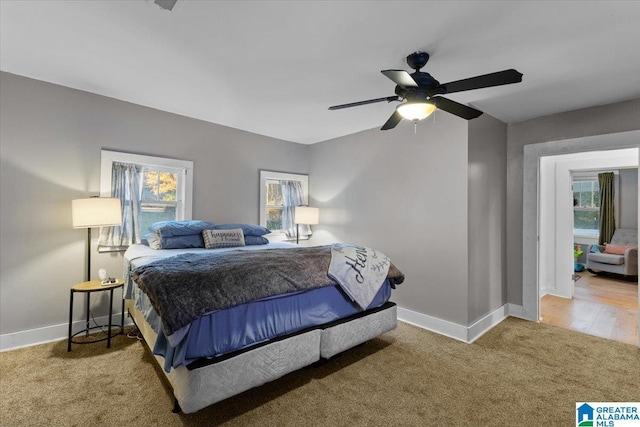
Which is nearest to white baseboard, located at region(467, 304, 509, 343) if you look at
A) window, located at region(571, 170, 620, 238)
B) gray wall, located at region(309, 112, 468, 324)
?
gray wall, located at region(309, 112, 468, 324)

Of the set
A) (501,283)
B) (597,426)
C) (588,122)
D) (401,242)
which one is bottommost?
(597,426)

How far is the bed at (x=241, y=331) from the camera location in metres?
1.66

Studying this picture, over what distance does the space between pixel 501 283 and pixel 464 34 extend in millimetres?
3070

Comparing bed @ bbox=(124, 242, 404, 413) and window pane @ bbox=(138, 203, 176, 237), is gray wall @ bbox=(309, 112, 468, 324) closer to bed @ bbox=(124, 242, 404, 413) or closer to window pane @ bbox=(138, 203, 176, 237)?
bed @ bbox=(124, 242, 404, 413)

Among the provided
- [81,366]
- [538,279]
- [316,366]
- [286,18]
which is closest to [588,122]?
[538,279]

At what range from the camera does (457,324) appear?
3145 mm

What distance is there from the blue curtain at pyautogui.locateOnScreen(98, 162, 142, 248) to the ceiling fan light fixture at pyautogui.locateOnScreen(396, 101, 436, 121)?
9.87 ft

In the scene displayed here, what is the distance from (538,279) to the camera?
11.8ft

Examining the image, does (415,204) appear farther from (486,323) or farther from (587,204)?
(587,204)

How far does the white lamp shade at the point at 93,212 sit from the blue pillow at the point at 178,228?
15.6 inches

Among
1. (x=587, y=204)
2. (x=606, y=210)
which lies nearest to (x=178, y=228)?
(x=606, y=210)

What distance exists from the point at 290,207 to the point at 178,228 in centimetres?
201

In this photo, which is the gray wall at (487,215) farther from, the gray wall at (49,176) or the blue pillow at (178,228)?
the gray wall at (49,176)

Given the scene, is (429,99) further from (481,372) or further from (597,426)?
(597,426)
